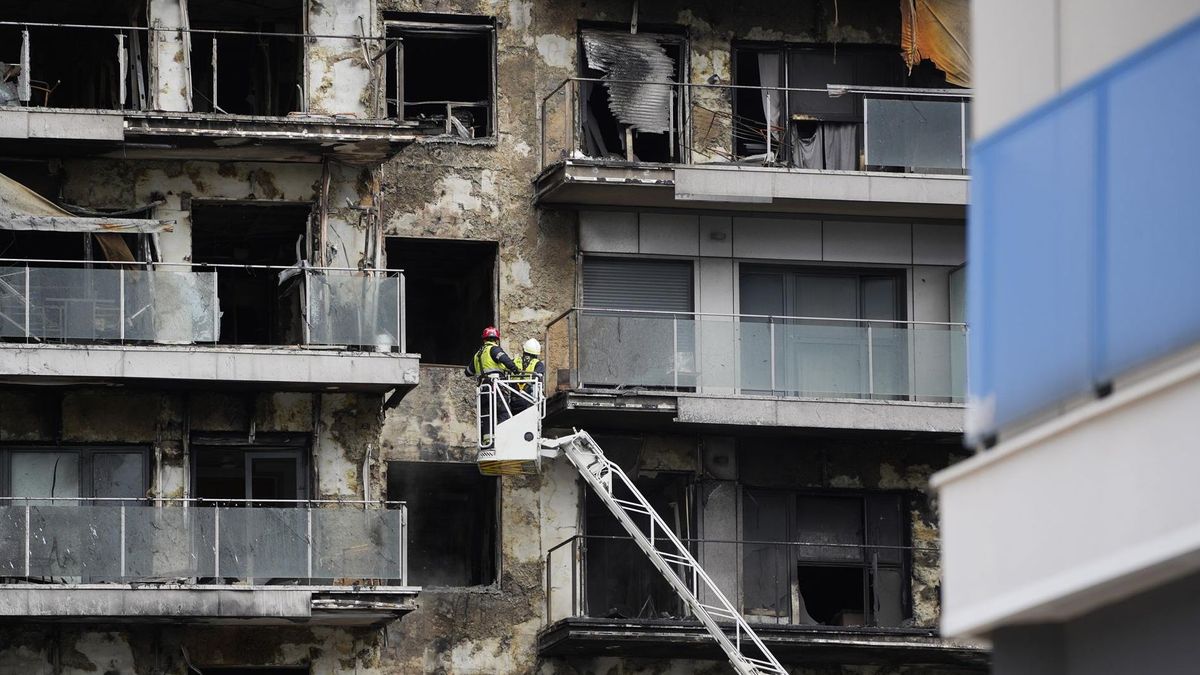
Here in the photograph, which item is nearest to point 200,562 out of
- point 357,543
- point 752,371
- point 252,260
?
point 357,543

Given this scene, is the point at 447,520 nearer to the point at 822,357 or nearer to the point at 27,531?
the point at 822,357

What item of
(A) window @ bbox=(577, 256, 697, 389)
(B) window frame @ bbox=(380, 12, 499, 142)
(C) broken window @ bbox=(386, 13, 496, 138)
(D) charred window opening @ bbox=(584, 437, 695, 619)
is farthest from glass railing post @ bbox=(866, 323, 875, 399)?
(C) broken window @ bbox=(386, 13, 496, 138)

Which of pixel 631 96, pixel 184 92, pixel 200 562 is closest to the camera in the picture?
A: pixel 200 562

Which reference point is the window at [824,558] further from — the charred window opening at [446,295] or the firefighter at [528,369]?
the charred window opening at [446,295]

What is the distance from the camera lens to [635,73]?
29969 mm

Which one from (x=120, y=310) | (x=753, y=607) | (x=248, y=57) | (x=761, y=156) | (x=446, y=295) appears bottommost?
(x=753, y=607)

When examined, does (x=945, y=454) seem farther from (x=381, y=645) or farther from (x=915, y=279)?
(x=381, y=645)

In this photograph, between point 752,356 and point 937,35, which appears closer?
point 752,356

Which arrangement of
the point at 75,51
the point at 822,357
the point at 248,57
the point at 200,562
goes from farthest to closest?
the point at 248,57, the point at 75,51, the point at 822,357, the point at 200,562

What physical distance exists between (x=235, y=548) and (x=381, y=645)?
2421mm

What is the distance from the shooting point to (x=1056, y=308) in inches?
323

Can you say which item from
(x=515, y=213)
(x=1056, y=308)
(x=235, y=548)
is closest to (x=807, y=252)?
(x=515, y=213)

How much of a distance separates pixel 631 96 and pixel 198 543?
7890mm

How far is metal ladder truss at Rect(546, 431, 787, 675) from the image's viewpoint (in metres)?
27.1
